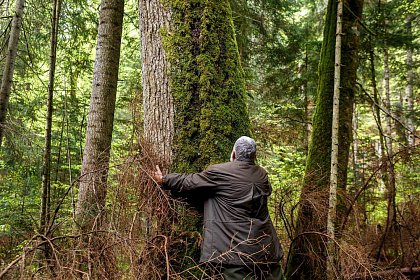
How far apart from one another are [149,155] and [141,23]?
1543mm

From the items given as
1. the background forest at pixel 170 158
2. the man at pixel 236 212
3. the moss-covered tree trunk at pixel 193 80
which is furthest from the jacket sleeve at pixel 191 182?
the moss-covered tree trunk at pixel 193 80

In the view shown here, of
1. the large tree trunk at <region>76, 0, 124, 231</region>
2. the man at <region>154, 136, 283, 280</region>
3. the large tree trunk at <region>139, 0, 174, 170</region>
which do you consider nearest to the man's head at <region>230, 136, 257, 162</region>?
the man at <region>154, 136, 283, 280</region>

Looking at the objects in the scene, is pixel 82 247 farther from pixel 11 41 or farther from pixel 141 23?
pixel 11 41

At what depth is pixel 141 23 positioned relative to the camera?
4.16m

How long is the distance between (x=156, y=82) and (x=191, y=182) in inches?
48.8

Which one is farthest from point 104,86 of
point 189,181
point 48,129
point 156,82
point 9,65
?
point 189,181

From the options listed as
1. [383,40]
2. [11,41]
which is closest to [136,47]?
[11,41]

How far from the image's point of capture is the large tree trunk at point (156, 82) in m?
3.90

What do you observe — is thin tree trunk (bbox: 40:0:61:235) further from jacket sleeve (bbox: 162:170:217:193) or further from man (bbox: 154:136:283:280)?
jacket sleeve (bbox: 162:170:217:193)

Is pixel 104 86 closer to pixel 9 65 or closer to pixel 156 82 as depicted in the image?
pixel 9 65

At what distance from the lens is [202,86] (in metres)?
3.90

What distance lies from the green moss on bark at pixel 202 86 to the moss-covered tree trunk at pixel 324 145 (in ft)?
7.32

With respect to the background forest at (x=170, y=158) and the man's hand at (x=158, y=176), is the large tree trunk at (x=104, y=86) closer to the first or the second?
the background forest at (x=170, y=158)

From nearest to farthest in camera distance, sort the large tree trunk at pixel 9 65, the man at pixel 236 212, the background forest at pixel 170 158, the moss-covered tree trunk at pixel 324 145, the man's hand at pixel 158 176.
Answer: the background forest at pixel 170 158 < the man at pixel 236 212 < the man's hand at pixel 158 176 < the moss-covered tree trunk at pixel 324 145 < the large tree trunk at pixel 9 65
